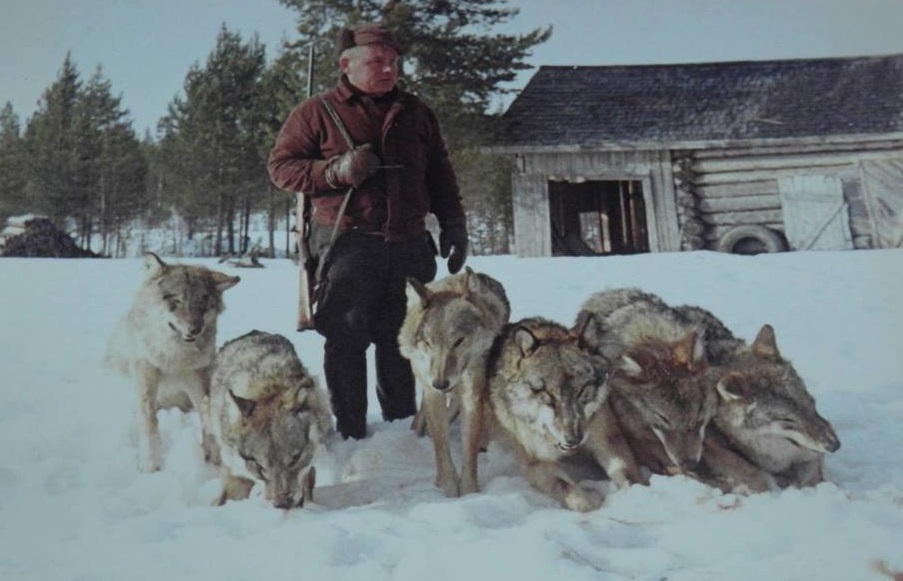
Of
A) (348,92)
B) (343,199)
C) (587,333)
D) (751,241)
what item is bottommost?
(587,333)

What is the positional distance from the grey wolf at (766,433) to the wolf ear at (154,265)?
1959 millimetres

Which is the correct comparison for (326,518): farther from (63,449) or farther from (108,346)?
(108,346)

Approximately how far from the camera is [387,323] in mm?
2398

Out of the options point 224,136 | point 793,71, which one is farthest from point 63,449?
point 793,71

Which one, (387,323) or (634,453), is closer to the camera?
(634,453)

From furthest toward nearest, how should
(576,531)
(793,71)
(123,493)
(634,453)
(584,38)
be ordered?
(793,71) < (584,38) < (634,453) < (123,493) < (576,531)

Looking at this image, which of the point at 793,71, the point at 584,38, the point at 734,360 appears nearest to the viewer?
the point at 734,360

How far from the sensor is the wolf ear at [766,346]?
2.03 meters

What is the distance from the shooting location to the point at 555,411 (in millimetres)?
1745

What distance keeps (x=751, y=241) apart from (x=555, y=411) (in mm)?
5601

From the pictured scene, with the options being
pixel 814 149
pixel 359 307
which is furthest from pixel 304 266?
pixel 814 149

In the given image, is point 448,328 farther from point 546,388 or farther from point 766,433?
point 766,433

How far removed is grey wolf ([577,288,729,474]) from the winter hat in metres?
1.23

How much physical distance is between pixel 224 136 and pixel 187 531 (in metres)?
1.88
